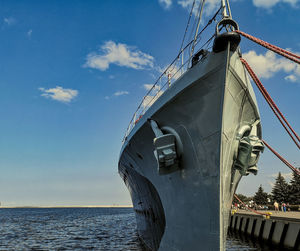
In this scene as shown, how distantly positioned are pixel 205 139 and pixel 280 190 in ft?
129

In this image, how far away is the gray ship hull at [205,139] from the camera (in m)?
3.80

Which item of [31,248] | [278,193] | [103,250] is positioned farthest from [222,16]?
[278,193]

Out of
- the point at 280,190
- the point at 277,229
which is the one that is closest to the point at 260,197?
the point at 280,190

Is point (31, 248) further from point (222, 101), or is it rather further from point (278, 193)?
point (278, 193)

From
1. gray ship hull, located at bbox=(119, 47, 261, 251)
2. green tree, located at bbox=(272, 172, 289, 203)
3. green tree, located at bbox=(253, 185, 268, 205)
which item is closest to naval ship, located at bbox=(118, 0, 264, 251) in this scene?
gray ship hull, located at bbox=(119, 47, 261, 251)

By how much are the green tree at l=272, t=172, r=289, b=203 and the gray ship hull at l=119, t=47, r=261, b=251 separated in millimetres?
37757

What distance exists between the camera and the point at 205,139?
407 centimetres

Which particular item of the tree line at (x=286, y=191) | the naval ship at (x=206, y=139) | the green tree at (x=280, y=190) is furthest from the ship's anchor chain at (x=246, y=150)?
the green tree at (x=280, y=190)

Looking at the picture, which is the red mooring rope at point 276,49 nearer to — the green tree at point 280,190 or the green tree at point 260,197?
the green tree at point 280,190

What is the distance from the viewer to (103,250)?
12055mm

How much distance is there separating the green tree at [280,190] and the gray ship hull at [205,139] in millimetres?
37757

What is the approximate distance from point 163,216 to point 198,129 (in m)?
2.81

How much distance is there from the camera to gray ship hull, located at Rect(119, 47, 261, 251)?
380 cm

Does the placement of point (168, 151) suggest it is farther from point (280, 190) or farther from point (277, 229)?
point (280, 190)
